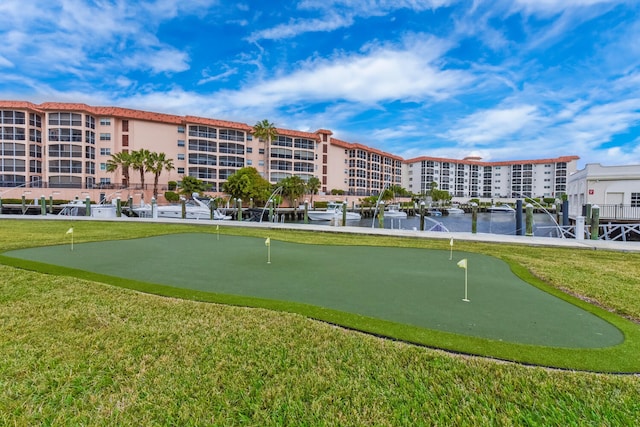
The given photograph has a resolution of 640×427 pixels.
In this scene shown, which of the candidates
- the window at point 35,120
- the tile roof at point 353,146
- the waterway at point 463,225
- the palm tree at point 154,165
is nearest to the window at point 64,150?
the window at point 35,120

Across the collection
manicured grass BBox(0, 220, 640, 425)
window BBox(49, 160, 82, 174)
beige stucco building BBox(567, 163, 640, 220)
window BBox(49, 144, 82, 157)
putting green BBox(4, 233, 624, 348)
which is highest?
window BBox(49, 144, 82, 157)

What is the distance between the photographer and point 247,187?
135 feet

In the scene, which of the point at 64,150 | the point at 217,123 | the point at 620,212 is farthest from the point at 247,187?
the point at 620,212

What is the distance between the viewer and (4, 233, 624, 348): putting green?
3.79 m

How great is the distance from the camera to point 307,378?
2.71 m

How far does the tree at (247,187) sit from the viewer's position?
41447 millimetres

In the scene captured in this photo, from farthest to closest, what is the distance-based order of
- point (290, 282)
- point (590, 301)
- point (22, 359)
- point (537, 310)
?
1. point (290, 282)
2. point (590, 301)
3. point (537, 310)
4. point (22, 359)

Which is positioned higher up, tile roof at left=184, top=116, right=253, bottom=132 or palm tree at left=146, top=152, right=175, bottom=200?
tile roof at left=184, top=116, right=253, bottom=132

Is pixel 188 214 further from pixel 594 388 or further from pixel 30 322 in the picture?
pixel 594 388

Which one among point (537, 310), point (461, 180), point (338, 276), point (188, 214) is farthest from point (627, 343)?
point (461, 180)

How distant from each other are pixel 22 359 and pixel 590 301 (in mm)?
6820

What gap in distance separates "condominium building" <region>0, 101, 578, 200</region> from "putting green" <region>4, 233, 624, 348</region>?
116 feet

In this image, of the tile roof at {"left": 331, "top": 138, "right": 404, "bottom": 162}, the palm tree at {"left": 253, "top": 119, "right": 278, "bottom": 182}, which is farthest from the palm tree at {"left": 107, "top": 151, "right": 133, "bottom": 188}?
the tile roof at {"left": 331, "top": 138, "right": 404, "bottom": 162}

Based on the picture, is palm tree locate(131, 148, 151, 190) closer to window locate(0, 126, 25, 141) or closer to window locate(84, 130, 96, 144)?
window locate(84, 130, 96, 144)
